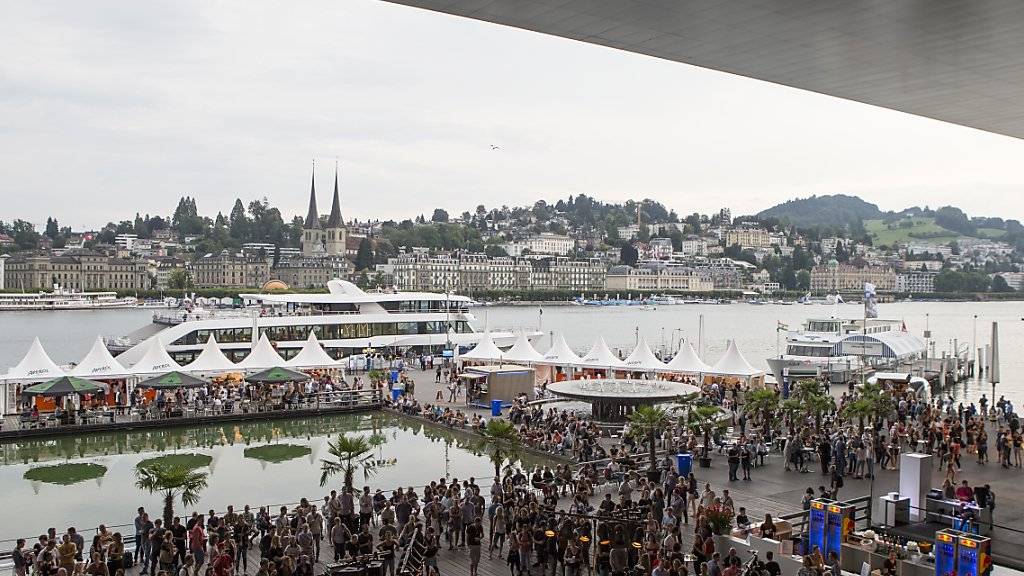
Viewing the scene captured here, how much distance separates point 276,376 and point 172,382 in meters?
3.37

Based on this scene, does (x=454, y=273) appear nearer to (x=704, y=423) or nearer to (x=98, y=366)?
(x=98, y=366)

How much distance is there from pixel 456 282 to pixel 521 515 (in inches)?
6783

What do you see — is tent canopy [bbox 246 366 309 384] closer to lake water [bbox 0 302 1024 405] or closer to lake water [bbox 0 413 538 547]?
lake water [bbox 0 413 538 547]

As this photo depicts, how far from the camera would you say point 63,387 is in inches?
1049

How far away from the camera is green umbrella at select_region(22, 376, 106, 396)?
26312 mm

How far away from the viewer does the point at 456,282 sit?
18488cm

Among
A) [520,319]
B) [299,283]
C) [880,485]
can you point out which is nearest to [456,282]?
[299,283]

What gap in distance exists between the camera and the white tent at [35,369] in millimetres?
27969

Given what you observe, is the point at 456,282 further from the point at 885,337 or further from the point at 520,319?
the point at 885,337

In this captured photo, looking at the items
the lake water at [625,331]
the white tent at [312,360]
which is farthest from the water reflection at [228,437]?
the lake water at [625,331]

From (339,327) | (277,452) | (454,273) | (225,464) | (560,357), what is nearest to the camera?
(225,464)

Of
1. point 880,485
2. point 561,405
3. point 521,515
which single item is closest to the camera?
point 521,515

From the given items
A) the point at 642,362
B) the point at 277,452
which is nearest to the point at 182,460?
the point at 277,452

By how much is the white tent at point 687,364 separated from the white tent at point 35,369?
67.9ft
